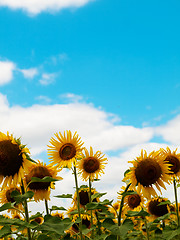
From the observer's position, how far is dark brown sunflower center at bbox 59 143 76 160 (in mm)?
7070

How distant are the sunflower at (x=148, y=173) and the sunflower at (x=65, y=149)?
5.14 ft

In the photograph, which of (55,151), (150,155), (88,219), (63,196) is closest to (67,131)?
(55,151)

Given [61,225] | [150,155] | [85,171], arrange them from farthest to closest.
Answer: [85,171]
[150,155]
[61,225]

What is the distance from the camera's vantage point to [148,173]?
19.3ft

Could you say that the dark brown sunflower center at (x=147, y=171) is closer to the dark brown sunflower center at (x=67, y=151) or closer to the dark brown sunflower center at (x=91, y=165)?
the dark brown sunflower center at (x=67, y=151)

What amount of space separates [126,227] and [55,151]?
2.81m

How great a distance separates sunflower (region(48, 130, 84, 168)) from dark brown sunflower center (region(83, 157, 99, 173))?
1.92m

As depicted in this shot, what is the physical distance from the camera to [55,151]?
24.0 feet

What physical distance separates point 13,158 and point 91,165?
406 centimetres

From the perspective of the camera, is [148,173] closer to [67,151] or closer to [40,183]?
[67,151]

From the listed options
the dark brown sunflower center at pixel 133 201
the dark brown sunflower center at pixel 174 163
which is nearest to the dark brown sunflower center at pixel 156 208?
the dark brown sunflower center at pixel 133 201

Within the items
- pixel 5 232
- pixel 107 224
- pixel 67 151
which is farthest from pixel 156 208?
pixel 5 232

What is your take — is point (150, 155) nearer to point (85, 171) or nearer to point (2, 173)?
point (2, 173)

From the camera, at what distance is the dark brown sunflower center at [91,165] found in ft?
29.3
